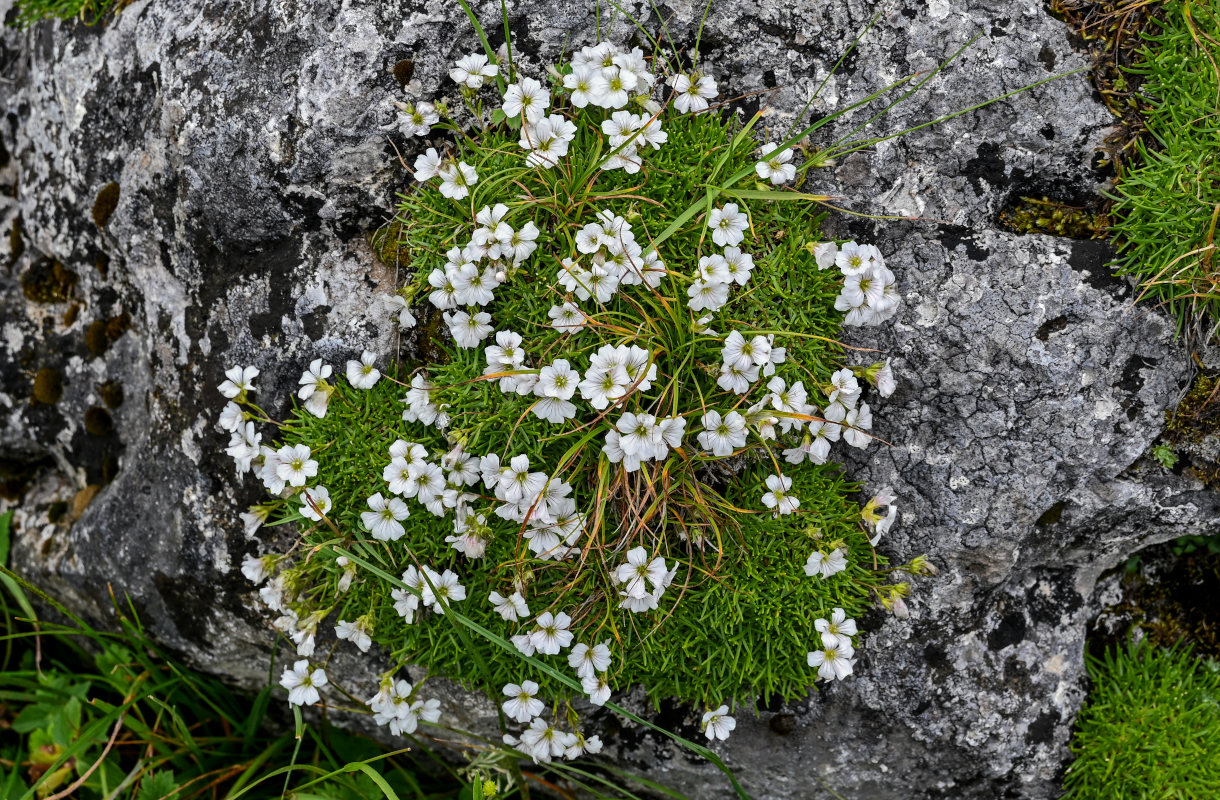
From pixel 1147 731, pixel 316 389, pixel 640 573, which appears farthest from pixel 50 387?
pixel 1147 731

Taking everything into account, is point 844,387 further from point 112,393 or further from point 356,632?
point 112,393

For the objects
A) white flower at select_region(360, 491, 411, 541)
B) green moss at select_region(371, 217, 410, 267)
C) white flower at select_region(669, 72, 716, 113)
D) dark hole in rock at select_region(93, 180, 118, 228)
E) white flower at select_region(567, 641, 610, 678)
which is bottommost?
white flower at select_region(567, 641, 610, 678)

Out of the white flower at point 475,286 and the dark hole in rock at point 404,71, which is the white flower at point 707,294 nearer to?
the white flower at point 475,286

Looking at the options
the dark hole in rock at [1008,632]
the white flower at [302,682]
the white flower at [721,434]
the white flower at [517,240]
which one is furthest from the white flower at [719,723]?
the white flower at [517,240]

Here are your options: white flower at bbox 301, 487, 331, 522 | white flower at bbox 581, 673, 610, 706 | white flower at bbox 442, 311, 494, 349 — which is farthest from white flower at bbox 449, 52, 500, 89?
white flower at bbox 581, 673, 610, 706

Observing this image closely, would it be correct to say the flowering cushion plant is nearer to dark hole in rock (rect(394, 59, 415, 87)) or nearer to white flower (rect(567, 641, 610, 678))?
white flower (rect(567, 641, 610, 678))
